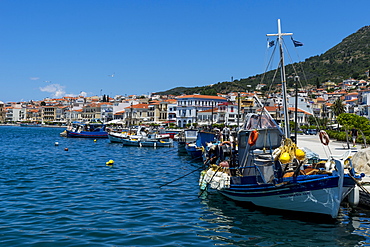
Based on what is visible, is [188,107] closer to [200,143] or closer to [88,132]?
[88,132]

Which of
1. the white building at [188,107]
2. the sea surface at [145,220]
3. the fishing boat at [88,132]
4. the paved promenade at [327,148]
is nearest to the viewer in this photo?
the sea surface at [145,220]

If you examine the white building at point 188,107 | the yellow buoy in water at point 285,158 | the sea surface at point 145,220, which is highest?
the white building at point 188,107

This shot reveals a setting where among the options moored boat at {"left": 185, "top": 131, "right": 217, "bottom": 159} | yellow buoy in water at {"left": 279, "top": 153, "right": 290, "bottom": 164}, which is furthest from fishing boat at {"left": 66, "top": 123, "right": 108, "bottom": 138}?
yellow buoy in water at {"left": 279, "top": 153, "right": 290, "bottom": 164}

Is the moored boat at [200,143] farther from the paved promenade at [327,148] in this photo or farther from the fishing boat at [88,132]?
the fishing boat at [88,132]

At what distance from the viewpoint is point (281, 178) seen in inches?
531

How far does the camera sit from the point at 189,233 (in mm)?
11984

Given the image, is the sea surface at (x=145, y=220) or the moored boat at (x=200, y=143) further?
the moored boat at (x=200, y=143)

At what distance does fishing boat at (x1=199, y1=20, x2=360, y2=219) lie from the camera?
12633mm

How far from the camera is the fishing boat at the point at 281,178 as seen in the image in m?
12.6

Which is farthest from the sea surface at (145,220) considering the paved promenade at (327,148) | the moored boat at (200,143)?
the moored boat at (200,143)

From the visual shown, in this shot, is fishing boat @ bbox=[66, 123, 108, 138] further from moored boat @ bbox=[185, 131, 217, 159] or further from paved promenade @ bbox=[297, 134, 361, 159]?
paved promenade @ bbox=[297, 134, 361, 159]

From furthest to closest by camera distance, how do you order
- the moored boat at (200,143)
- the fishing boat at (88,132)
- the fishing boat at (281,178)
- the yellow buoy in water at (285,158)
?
the fishing boat at (88,132)
the moored boat at (200,143)
the yellow buoy in water at (285,158)
the fishing boat at (281,178)

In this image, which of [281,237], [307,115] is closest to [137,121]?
[307,115]

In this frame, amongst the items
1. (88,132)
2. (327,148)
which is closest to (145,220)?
(327,148)
